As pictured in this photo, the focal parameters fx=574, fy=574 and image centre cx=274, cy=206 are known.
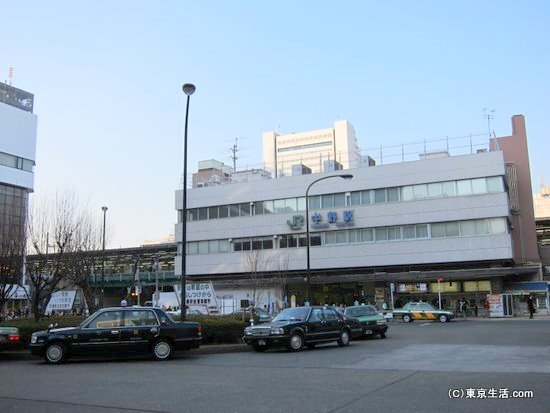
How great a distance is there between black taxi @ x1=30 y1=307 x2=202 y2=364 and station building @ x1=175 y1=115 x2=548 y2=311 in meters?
39.6

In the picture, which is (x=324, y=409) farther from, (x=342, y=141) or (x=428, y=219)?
(x=342, y=141)

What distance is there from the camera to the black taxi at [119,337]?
624 inches

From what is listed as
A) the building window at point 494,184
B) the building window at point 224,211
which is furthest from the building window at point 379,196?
the building window at point 224,211

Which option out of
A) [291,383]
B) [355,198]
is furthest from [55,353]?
[355,198]

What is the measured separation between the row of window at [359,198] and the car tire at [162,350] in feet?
141

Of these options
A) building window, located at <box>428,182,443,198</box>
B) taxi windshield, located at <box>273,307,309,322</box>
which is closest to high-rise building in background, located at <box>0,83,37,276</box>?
building window, located at <box>428,182,443,198</box>

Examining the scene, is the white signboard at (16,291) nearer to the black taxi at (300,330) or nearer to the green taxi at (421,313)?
the black taxi at (300,330)

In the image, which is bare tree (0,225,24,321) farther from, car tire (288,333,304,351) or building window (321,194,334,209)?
building window (321,194,334,209)

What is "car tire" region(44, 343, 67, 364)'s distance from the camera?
15773 mm

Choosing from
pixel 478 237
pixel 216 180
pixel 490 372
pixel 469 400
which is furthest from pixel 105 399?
pixel 216 180

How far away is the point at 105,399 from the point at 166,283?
256 feet

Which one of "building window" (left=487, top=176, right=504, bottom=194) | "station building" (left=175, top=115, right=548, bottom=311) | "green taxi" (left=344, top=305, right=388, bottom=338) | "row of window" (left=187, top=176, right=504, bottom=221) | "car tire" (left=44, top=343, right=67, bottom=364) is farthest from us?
"row of window" (left=187, top=176, right=504, bottom=221)

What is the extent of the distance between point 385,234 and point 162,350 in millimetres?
43067

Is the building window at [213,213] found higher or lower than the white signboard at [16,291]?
higher
